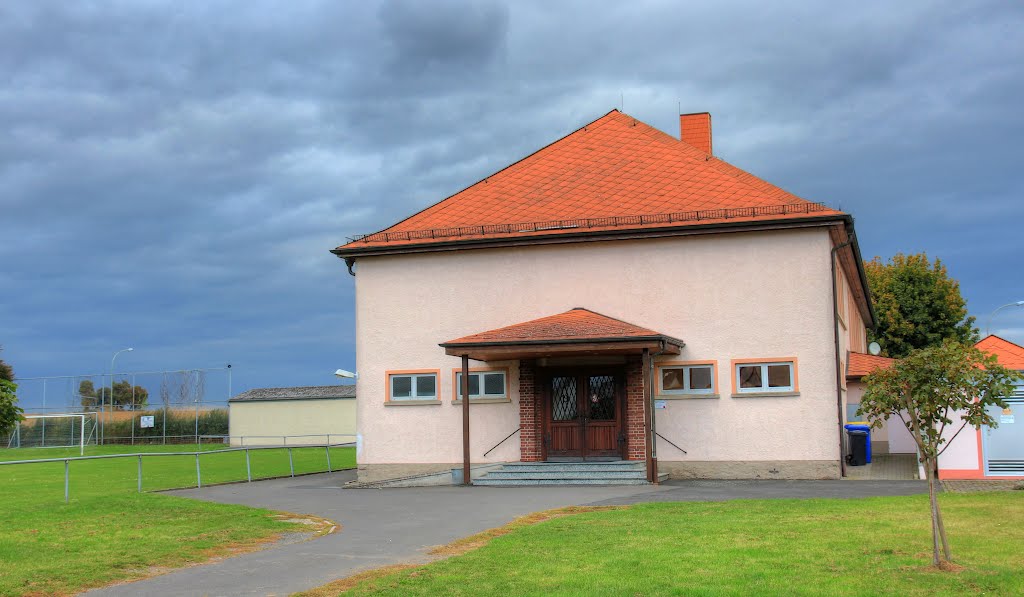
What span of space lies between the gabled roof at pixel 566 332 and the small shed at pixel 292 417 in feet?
126

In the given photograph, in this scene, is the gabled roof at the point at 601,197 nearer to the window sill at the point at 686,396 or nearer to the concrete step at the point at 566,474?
the window sill at the point at 686,396

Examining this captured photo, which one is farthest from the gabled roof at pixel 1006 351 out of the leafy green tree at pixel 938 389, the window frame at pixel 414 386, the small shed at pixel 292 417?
the small shed at pixel 292 417

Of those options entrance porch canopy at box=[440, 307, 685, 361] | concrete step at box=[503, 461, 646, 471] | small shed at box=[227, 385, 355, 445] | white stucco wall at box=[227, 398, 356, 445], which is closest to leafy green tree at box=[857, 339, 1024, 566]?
entrance porch canopy at box=[440, 307, 685, 361]

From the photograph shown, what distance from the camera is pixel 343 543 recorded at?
42.7ft

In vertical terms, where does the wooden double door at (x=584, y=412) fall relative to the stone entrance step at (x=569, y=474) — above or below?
above

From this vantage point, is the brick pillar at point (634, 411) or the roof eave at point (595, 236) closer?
the roof eave at point (595, 236)

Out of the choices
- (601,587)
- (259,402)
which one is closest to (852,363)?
(601,587)

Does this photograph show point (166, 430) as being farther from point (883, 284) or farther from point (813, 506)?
point (813, 506)

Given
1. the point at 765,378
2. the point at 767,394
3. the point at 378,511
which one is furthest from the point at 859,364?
the point at 378,511

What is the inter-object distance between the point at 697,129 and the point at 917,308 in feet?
86.5

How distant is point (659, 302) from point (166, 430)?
151ft

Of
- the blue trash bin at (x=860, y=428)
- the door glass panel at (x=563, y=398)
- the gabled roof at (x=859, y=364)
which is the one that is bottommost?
the blue trash bin at (x=860, y=428)

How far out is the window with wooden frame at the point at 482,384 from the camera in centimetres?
2441

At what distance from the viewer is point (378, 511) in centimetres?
1706
